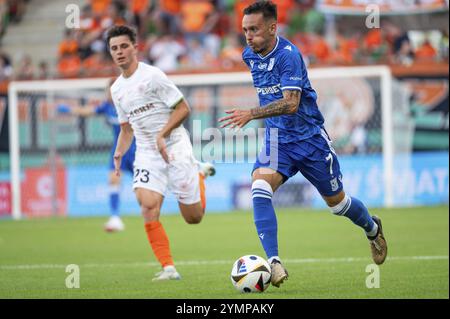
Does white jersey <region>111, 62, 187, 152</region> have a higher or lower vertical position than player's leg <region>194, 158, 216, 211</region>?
higher

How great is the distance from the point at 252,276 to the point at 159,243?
1.82 m

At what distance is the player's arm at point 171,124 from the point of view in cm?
898

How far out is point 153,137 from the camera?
9.61 meters

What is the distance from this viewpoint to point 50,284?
28.8 ft

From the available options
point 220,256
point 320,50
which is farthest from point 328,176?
point 320,50

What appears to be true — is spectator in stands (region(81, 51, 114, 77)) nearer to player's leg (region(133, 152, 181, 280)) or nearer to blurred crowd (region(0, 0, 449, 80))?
blurred crowd (region(0, 0, 449, 80))

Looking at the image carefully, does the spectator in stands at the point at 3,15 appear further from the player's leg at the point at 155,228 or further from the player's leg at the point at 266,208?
the player's leg at the point at 266,208

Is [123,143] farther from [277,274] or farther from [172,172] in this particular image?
[277,274]

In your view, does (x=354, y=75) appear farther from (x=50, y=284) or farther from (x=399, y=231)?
(x=50, y=284)

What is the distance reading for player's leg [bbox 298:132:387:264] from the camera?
827 centimetres

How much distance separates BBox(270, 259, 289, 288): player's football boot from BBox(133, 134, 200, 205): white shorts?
2153mm

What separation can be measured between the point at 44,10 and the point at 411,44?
1166 centimetres

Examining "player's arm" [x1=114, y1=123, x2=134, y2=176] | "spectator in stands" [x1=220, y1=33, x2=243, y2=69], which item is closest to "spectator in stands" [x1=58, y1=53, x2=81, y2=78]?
"spectator in stands" [x1=220, y1=33, x2=243, y2=69]

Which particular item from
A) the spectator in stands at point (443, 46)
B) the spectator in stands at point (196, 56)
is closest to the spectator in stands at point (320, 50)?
the spectator in stands at point (196, 56)
